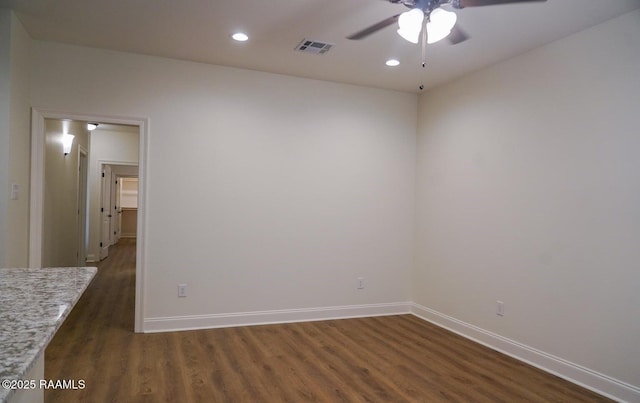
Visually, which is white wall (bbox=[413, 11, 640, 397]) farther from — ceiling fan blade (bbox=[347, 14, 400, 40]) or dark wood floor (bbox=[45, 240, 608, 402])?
ceiling fan blade (bbox=[347, 14, 400, 40])

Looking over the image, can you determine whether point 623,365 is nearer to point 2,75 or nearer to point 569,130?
point 569,130

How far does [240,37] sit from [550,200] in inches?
118

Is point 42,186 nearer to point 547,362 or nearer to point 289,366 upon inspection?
point 289,366

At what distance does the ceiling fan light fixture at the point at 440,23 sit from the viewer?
2.12 m

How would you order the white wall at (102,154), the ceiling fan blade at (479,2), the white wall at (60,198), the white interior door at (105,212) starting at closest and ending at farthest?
1. the ceiling fan blade at (479,2)
2. the white wall at (60,198)
3. the white wall at (102,154)
4. the white interior door at (105,212)

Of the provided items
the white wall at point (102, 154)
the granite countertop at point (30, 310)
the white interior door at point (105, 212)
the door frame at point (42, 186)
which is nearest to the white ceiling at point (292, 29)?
the door frame at point (42, 186)

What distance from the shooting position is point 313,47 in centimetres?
364

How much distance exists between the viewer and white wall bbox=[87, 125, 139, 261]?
27.2 feet

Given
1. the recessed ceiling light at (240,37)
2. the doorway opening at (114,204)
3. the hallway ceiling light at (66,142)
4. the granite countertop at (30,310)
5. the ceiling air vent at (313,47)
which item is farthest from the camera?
the doorway opening at (114,204)

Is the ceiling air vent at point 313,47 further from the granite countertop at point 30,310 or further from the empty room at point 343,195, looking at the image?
the granite countertop at point 30,310

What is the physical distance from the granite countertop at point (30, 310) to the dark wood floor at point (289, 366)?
1359 mm

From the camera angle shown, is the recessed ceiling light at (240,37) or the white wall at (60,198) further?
the white wall at (60,198)

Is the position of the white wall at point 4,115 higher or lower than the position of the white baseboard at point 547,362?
higher

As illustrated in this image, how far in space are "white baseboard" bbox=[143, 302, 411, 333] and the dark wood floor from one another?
12 centimetres
